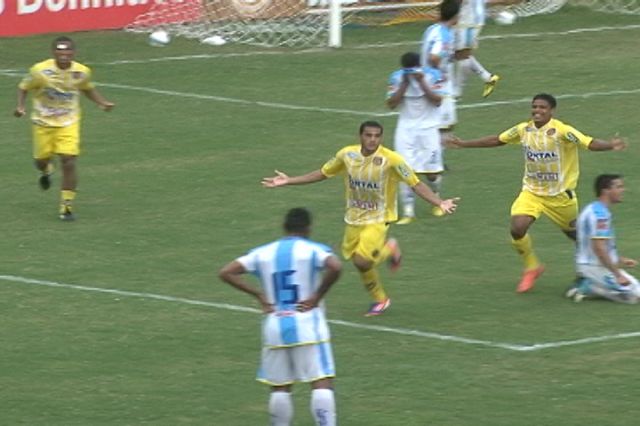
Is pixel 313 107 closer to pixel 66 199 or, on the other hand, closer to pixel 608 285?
pixel 66 199

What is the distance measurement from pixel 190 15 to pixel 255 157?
29.5 ft

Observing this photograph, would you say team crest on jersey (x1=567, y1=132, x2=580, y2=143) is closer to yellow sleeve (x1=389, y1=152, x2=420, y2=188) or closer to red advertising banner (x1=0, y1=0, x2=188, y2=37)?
yellow sleeve (x1=389, y1=152, x2=420, y2=188)

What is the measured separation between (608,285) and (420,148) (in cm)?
404

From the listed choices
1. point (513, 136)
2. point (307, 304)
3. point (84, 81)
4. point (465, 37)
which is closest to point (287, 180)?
point (307, 304)

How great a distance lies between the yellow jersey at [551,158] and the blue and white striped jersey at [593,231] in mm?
649

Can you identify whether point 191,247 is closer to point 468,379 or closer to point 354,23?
point 468,379

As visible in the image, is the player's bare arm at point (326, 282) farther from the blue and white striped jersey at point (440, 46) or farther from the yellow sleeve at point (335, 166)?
the blue and white striped jersey at point (440, 46)

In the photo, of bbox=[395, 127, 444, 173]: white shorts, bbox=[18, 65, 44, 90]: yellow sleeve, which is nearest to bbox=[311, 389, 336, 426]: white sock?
bbox=[395, 127, 444, 173]: white shorts

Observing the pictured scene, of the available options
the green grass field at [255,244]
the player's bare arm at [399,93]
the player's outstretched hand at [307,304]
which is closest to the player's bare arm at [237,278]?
the player's outstretched hand at [307,304]

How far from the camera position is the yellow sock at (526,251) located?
1636cm

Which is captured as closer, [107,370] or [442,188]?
[107,370]

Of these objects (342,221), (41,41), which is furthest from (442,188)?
(41,41)

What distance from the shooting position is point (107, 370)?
14.1 metres

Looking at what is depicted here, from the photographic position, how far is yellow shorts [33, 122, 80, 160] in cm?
1931
